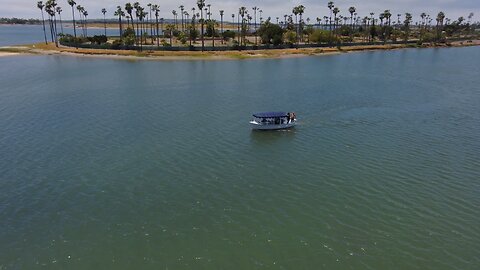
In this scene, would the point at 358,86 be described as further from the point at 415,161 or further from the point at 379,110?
the point at 415,161

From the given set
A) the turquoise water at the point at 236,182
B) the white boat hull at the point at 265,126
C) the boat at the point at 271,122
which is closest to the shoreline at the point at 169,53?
the turquoise water at the point at 236,182

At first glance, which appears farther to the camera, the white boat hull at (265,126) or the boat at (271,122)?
the boat at (271,122)

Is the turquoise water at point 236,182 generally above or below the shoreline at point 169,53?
below

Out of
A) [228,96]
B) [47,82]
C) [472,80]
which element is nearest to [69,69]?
[47,82]

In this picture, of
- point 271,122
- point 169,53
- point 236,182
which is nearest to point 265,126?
point 271,122

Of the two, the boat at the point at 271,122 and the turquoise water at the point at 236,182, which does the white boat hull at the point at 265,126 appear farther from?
the turquoise water at the point at 236,182

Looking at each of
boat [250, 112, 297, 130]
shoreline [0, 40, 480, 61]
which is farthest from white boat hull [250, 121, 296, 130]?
shoreline [0, 40, 480, 61]

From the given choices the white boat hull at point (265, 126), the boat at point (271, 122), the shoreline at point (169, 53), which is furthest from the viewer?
the shoreline at point (169, 53)

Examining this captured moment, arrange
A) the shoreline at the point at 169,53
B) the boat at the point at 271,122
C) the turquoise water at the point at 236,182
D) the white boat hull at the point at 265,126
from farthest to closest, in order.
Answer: the shoreline at the point at 169,53 → the boat at the point at 271,122 → the white boat hull at the point at 265,126 → the turquoise water at the point at 236,182

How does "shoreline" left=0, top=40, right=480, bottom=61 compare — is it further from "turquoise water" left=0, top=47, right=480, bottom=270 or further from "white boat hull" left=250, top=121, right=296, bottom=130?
"white boat hull" left=250, top=121, right=296, bottom=130

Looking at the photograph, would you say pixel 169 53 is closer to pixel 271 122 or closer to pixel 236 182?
pixel 271 122
